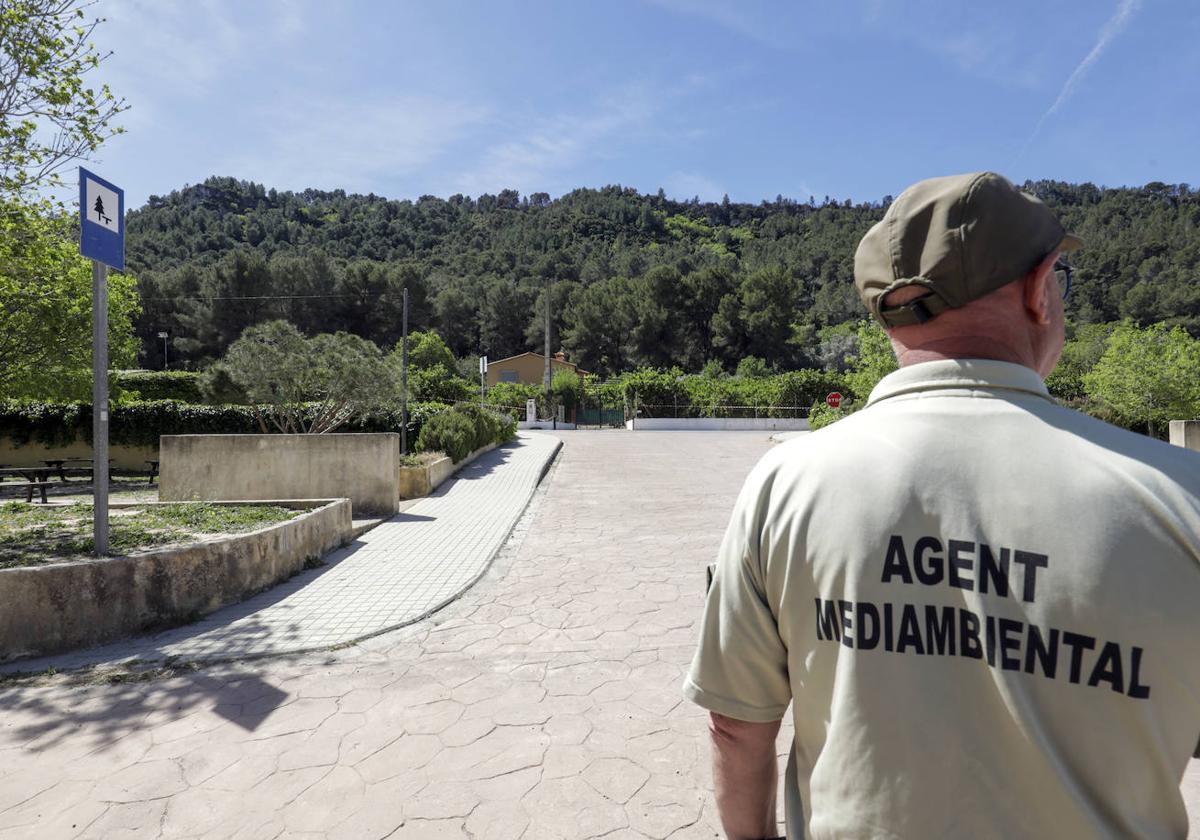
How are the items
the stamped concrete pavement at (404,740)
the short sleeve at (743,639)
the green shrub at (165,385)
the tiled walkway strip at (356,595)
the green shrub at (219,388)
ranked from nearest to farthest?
the short sleeve at (743,639) < the stamped concrete pavement at (404,740) < the tiled walkway strip at (356,595) < the green shrub at (219,388) < the green shrub at (165,385)

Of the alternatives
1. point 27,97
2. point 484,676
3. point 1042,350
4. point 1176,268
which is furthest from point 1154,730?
point 1176,268

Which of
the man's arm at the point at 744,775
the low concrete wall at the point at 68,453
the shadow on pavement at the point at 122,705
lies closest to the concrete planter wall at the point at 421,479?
the shadow on pavement at the point at 122,705

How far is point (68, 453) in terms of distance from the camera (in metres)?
19.8

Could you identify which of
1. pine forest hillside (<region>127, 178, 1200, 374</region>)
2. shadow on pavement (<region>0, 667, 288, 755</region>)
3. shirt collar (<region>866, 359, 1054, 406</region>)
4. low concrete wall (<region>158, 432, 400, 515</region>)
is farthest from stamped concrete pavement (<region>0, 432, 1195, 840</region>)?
pine forest hillside (<region>127, 178, 1200, 374</region>)

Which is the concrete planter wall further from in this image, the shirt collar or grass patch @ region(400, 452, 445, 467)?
the shirt collar

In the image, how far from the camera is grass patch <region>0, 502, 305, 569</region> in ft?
17.1

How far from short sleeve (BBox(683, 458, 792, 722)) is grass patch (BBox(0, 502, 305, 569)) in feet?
18.7

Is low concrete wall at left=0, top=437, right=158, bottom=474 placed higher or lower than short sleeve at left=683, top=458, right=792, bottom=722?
lower

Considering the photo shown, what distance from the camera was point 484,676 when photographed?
4156mm

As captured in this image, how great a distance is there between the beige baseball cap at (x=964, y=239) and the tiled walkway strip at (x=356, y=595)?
4824mm

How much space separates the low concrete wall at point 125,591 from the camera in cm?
450

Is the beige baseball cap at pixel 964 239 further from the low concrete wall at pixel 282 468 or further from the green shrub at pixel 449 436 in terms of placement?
the green shrub at pixel 449 436

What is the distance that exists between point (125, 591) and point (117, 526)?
1.72 meters

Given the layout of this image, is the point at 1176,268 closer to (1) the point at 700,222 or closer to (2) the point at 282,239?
(1) the point at 700,222
